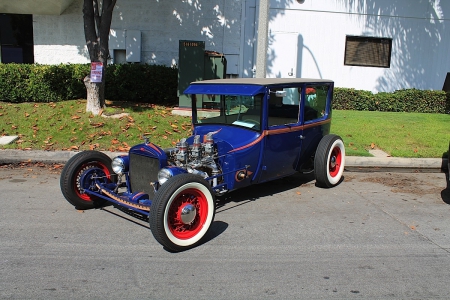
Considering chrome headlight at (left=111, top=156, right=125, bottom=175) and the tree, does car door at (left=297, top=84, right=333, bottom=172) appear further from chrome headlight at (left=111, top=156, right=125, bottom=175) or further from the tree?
the tree

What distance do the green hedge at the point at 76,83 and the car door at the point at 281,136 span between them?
7002 millimetres

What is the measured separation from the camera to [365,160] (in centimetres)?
854

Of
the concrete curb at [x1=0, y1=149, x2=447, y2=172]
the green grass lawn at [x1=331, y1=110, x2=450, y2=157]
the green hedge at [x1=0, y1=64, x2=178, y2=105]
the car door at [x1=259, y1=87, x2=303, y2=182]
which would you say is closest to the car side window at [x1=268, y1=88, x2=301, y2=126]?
the car door at [x1=259, y1=87, x2=303, y2=182]

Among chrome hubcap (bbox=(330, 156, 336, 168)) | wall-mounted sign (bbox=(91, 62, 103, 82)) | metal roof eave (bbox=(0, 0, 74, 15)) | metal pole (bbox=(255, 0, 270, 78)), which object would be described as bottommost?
chrome hubcap (bbox=(330, 156, 336, 168))

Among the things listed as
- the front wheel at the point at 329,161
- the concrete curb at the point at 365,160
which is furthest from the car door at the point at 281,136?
the concrete curb at the point at 365,160

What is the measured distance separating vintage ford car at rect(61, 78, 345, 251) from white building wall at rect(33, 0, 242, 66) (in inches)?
324

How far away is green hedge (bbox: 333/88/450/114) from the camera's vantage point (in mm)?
13836

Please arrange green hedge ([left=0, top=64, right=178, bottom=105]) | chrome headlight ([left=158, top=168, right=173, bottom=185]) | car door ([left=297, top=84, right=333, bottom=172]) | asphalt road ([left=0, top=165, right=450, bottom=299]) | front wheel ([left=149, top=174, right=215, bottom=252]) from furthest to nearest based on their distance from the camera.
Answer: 1. green hedge ([left=0, top=64, right=178, bottom=105])
2. car door ([left=297, top=84, right=333, bottom=172])
3. chrome headlight ([left=158, top=168, right=173, bottom=185])
4. front wheel ([left=149, top=174, right=215, bottom=252])
5. asphalt road ([left=0, top=165, right=450, bottom=299])

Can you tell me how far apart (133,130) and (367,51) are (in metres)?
9.49

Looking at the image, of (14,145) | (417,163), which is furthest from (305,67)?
(14,145)

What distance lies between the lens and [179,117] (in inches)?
420

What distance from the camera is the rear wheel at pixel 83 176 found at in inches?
208

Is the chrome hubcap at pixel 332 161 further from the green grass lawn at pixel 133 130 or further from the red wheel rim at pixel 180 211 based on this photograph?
the red wheel rim at pixel 180 211

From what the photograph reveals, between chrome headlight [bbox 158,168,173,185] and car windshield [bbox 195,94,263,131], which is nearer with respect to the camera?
chrome headlight [bbox 158,168,173,185]
